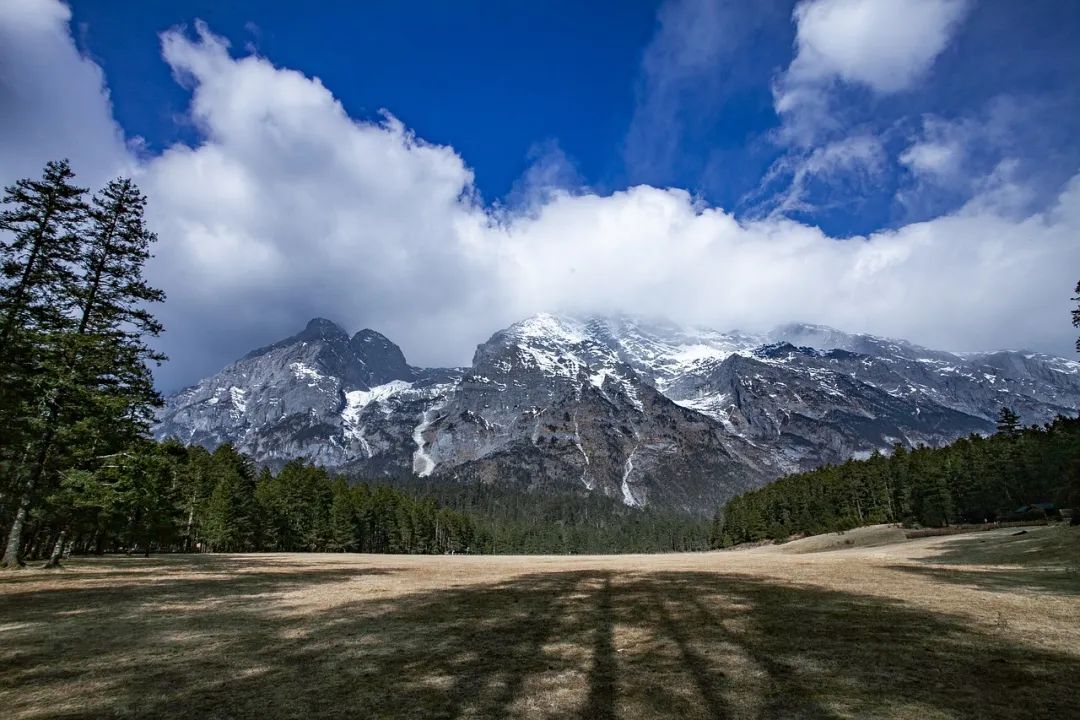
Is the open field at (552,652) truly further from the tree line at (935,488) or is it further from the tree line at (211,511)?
the tree line at (935,488)

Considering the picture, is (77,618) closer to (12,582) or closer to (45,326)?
(12,582)

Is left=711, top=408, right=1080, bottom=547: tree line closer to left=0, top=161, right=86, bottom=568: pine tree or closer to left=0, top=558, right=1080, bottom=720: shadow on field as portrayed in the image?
left=0, top=558, right=1080, bottom=720: shadow on field

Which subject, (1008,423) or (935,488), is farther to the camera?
(1008,423)

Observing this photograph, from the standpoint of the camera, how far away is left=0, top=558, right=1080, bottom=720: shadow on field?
7352 mm

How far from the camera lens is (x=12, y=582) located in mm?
19500

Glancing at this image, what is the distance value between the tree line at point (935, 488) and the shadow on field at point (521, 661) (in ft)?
154

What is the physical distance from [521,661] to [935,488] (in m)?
105

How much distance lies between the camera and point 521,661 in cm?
974

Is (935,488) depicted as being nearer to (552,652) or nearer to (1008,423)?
(1008,423)

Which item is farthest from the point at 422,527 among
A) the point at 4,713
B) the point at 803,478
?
the point at 4,713

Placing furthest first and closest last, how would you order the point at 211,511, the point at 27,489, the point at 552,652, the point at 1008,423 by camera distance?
the point at 1008,423 < the point at 211,511 < the point at 27,489 < the point at 552,652

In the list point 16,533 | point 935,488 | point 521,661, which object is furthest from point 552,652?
point 935,488

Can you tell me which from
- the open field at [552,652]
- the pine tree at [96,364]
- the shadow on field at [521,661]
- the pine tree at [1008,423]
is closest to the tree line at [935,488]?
the pine tree at [1008,423]

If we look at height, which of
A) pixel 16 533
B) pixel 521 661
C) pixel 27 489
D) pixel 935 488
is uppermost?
pixel 935 488
